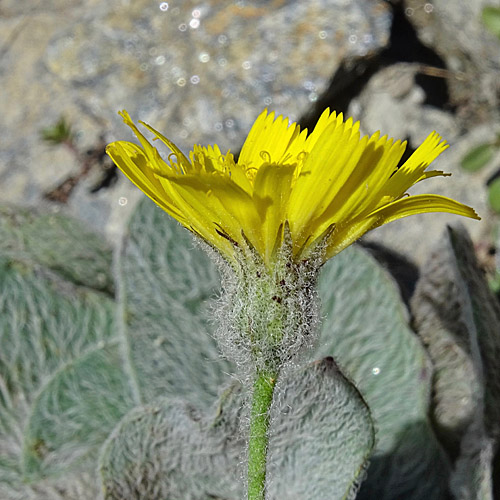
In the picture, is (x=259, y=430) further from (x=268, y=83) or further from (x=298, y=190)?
(x=268, y=83)

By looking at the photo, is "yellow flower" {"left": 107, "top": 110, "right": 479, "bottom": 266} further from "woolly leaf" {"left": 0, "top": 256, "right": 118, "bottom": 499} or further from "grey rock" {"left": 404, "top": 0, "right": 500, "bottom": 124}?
"grey rock" {"left": 404, "top": 0, "right": 500, "bottom": 124}

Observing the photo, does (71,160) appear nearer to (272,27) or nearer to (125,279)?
(272,27)

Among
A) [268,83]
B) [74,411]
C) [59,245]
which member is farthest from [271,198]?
[268,83]

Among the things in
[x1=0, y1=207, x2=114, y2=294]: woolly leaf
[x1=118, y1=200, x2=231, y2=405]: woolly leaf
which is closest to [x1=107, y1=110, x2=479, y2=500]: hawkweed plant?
[x1=118, y1=200, x2=231, y2=405]: woolly leaf

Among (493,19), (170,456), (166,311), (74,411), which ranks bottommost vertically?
(74,411)

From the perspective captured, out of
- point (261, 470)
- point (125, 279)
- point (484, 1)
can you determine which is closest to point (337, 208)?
point (261, 470)

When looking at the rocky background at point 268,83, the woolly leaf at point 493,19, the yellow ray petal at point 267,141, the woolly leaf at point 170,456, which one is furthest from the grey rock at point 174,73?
the yellow ray petal at point 267,141
